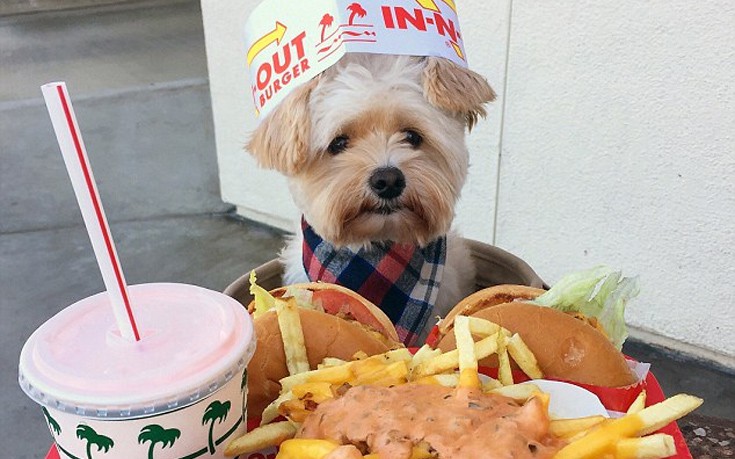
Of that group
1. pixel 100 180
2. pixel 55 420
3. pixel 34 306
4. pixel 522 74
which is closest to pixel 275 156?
pixel 55 420

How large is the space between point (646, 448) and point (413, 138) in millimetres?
1263

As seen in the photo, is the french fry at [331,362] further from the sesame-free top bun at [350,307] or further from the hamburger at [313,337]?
the sesame-free top bun at [350,307]

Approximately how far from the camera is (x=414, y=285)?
6.81ft

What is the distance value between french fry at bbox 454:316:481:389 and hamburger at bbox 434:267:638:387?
0.14 m

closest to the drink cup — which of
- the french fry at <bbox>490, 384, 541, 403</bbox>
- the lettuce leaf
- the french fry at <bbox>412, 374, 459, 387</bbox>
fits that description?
the french fry at <bbox>412, 374, 459, 387</bbox>

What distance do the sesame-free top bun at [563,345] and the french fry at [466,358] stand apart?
0.14 m

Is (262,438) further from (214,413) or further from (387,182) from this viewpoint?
(387,182)

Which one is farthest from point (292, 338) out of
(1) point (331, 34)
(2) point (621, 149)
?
(2) point (621, 149)

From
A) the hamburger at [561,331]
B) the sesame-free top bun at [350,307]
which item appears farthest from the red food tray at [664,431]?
the sesame-free top bun at [350,307]

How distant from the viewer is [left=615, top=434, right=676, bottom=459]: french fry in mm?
881

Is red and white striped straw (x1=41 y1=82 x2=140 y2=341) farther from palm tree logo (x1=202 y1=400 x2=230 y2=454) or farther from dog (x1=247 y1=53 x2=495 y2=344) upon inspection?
dog (x1=247 y1=53 x2=495 y2=344)

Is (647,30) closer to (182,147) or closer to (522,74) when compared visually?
(522,74)

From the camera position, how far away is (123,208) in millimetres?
5191

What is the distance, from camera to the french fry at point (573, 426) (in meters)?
Answer: 0.97
